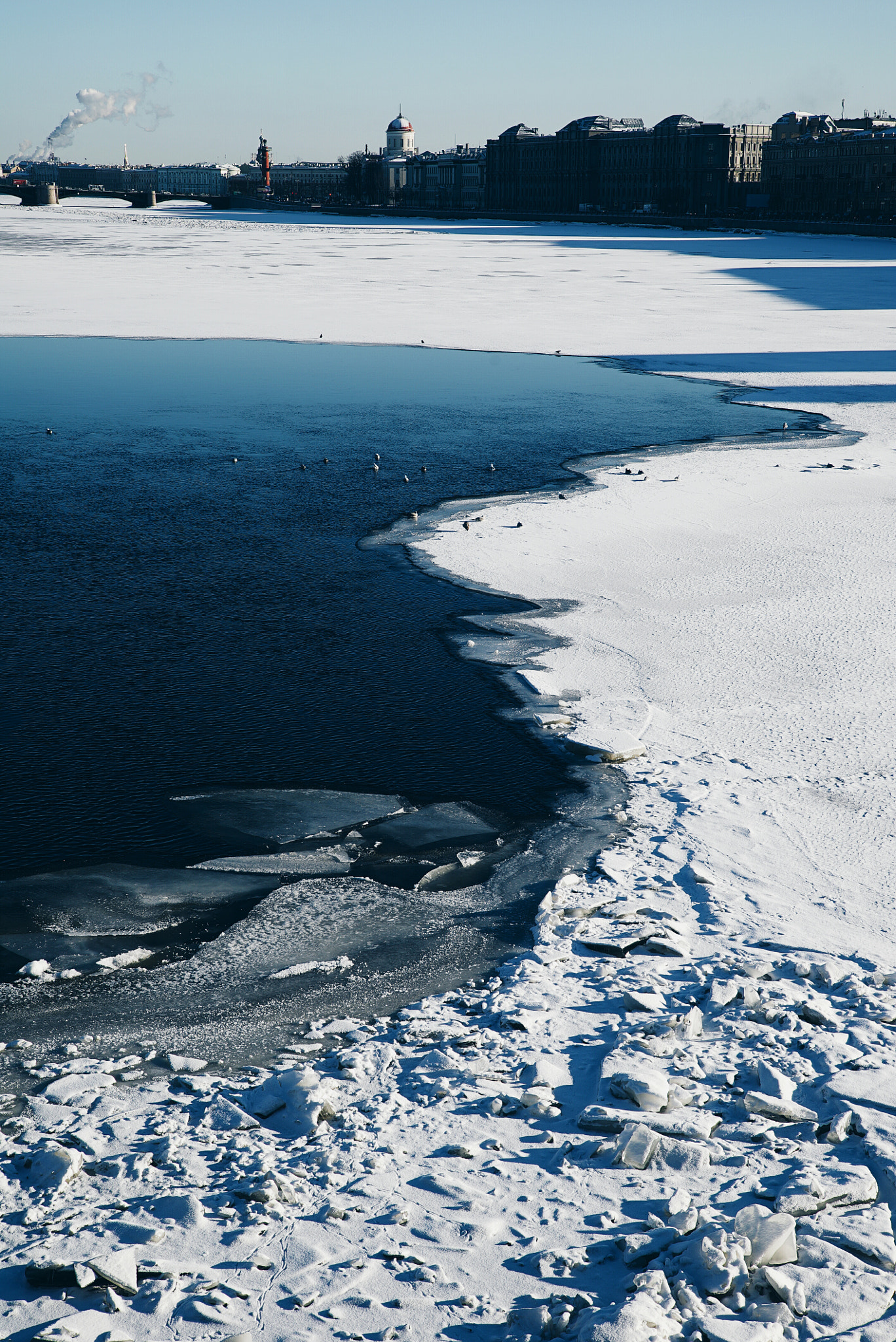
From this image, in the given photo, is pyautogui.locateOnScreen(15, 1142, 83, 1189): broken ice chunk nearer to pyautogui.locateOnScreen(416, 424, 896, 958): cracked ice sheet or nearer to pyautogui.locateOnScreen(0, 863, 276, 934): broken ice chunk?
pyautogui.locateOnScreen(0, 863, 276, 934): broken ice chunk

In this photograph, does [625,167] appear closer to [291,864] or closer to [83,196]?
[83,196]

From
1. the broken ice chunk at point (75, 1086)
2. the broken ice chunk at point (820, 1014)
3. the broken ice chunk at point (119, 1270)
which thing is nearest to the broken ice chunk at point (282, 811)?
the broken ice chunk at point (75, 1086)

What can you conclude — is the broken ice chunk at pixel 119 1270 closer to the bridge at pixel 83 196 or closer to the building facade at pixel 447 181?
the bridge at pixel 83 196

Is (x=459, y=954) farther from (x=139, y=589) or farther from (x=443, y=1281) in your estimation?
(x=139, y=589)

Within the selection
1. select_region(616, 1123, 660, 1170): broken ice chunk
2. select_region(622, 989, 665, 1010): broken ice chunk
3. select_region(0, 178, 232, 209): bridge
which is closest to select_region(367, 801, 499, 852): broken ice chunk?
select_region(622, 989, 665, 1010): broken ice chunk

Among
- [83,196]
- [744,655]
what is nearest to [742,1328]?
[744,655]
